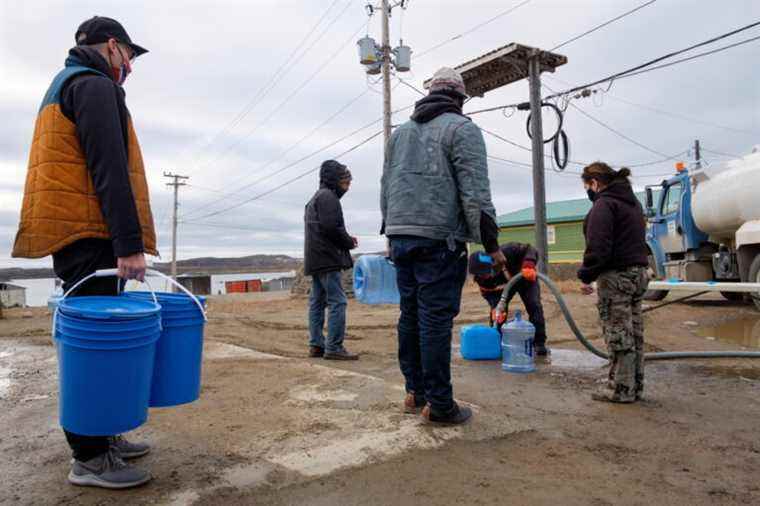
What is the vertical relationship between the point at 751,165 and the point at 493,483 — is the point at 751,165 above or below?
above

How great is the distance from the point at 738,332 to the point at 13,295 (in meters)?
22.5

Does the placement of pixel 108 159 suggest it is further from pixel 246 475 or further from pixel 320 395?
pixel 320 395

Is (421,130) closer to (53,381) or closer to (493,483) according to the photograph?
(493,483)

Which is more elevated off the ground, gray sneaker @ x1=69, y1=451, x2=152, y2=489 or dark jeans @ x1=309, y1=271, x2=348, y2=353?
dark jeans @ x1=309, y1=271, x2=348, y2=353

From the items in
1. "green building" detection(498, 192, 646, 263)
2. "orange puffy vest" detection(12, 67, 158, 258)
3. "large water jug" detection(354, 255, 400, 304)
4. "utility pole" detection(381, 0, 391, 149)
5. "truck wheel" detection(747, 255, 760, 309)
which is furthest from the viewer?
"green building" detection(498, 192, 646, 263)

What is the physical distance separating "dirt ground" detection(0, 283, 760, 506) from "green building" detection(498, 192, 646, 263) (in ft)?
71.6

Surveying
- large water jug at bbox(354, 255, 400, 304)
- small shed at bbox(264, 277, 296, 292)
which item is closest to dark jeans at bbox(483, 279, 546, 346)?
large water jug at bbox(354, 255, 400, 304)

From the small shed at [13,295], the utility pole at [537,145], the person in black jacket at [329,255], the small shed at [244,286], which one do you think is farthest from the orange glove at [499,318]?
the small shed at [244,286]

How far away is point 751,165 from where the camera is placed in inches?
373

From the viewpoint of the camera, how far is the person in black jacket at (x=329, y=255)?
5328 millimetres

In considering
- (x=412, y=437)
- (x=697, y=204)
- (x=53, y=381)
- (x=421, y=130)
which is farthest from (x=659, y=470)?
(x=697, y=204)

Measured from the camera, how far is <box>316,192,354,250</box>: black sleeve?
5.36 metres

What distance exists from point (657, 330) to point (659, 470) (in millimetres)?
5974

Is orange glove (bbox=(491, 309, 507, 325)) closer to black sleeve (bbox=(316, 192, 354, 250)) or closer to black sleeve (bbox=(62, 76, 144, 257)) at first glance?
black sleeve (bbox=(316, 192, 354, 250))
